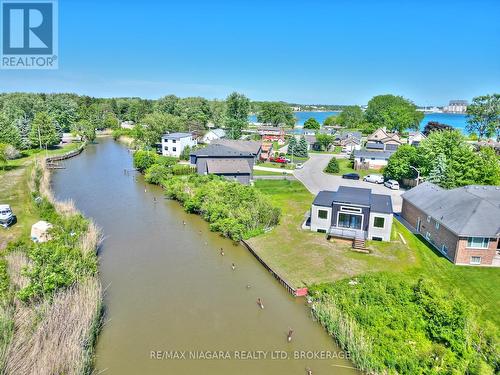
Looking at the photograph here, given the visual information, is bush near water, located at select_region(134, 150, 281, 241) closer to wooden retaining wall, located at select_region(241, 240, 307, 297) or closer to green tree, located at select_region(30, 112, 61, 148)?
wooden retaining wall, located at select_region(241, 240, 307, 297)

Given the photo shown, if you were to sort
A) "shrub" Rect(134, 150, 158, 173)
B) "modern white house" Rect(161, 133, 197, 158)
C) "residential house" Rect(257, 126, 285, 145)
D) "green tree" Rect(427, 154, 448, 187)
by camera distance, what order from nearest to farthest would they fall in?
1. "green tree" Rect(427, 154, 448, 187)
2. "shrub" Rect(134, 150, 158, 173)
3. "modern white house" Rect(161, 133, 197, 158)
4. "residential house" Rect(257, 126, 285, 145)

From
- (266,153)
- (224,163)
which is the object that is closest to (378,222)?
(224,163)

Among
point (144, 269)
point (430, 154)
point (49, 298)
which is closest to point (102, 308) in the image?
point (49, 298)

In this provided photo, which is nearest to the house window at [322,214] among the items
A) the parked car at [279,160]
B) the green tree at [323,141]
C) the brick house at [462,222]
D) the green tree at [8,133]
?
the brick house at [462,222]

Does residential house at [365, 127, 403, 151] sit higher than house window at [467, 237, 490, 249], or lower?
higher

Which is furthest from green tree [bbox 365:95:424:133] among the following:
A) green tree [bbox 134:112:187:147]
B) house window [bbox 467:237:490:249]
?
house window [bbox 467:237:490:249]

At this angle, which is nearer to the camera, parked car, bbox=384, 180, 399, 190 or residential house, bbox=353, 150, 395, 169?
parked car, bbox=384, 180, 399, 190

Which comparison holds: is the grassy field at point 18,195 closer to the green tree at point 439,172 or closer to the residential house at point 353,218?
the residential house at point 353,218
